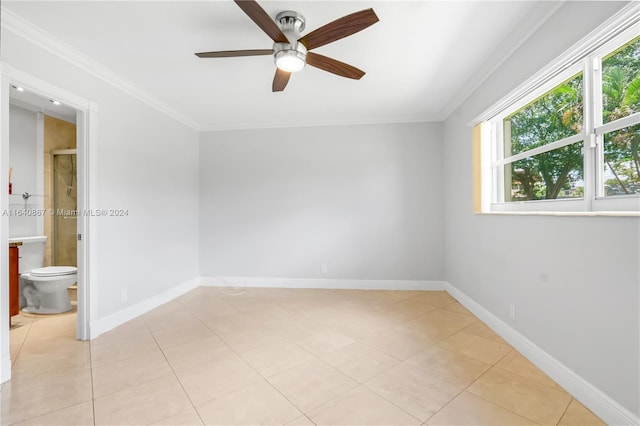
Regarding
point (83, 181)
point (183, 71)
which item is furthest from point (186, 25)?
point (83, 181)

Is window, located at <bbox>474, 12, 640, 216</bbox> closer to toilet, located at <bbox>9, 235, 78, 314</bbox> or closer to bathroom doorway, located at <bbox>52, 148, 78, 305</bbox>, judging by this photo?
toilet, located at <bbox>9, 235, 78, 314</bbox>

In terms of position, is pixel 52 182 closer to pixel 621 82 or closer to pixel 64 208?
pixel 64 208

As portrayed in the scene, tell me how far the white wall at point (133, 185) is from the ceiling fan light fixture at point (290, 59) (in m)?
1.82

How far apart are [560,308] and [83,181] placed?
3.79 metres

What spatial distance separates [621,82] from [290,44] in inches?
75.5

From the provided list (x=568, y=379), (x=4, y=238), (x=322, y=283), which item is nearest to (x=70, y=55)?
(x=4, y=238)

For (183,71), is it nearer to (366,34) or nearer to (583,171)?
(366,34)

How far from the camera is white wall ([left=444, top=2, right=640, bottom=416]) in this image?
134 centimetres

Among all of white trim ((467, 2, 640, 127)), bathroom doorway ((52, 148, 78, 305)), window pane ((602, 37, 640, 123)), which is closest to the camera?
white trim ((467, 2, 640, 127))

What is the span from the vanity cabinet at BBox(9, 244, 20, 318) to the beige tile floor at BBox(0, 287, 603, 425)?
0.43 feet

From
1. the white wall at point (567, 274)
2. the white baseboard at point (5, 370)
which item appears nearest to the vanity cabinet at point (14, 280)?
the white baseboard at point (5, 370)

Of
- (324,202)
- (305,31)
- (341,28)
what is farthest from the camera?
(324,202)

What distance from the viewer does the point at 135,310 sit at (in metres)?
2.94

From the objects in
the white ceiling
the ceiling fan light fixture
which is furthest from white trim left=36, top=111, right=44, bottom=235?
the ceiling fan light fixture
